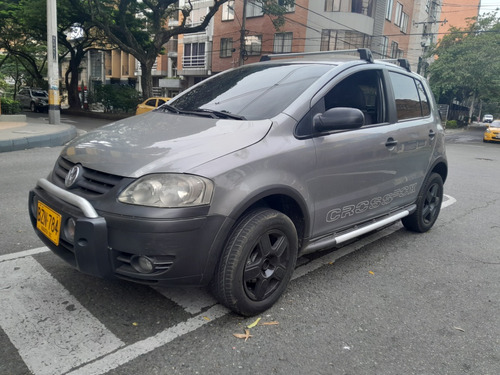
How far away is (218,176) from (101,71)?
49223 millimetres

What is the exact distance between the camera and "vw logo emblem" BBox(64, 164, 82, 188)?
2.51 m

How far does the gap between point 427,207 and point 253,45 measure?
26.9m

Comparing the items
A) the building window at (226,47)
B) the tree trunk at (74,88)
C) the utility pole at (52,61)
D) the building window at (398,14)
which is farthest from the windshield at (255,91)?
the building window at (398,14)

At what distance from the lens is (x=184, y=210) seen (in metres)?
2.24

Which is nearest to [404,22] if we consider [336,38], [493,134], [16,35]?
[336,38]

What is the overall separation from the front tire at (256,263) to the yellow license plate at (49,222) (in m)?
0.98

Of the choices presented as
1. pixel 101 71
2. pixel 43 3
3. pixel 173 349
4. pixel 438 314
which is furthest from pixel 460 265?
pixel 101 71

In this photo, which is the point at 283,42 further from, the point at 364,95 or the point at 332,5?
the point at 364,95

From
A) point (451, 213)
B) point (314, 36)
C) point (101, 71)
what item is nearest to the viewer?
point (451, 213)

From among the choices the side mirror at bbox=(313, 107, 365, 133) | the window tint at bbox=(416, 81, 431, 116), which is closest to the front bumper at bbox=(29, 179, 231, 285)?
the side mirror at bbox=(313, 107, 365, 133)

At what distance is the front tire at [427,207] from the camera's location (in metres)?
4.43

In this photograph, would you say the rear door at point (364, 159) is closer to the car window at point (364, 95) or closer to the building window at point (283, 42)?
the car window at point (364, 95)

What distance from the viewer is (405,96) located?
4055 mm

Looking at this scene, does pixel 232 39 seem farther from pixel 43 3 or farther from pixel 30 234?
pixel 30 234
